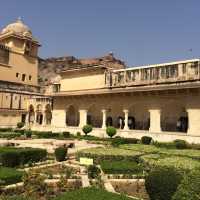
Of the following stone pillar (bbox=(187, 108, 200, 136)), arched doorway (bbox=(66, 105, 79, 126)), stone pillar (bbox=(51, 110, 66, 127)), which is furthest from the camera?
arched doorway (bbox=(66, 105, 79, 126))

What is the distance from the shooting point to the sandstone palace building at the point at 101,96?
2506 cm

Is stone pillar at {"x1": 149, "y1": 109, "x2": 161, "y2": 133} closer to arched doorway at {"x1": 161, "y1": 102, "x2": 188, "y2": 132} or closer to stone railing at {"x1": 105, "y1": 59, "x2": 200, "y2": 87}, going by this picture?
arched doorway at {"x1": 161, "y1": 102, "x2": 188, "y2": 132}

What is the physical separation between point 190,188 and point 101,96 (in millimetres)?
25794

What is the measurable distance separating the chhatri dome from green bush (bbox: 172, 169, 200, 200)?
39696mm

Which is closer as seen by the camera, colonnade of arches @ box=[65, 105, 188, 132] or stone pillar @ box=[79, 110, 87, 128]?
colonnade of arches @ box=[65, 105, 188, 132]

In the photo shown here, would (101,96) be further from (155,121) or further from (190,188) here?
(190,188)

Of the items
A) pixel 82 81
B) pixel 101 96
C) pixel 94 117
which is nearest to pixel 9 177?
pixel 101 96

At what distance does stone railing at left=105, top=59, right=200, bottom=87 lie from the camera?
26516 mm

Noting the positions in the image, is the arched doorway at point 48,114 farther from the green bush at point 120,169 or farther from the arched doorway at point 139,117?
the green bush at point 120,169

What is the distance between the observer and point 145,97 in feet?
87.6

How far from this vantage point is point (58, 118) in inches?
1401

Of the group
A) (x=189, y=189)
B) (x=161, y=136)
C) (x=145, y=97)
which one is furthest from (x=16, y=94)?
(x=189, y=189)

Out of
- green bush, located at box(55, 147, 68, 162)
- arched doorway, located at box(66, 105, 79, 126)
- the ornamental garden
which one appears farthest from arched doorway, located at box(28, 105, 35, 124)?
green bush, located at box(55, 147, 68, 162)

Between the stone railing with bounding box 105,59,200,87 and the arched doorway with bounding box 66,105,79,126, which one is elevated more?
the stone railing with bounding box 105,59,200,87
